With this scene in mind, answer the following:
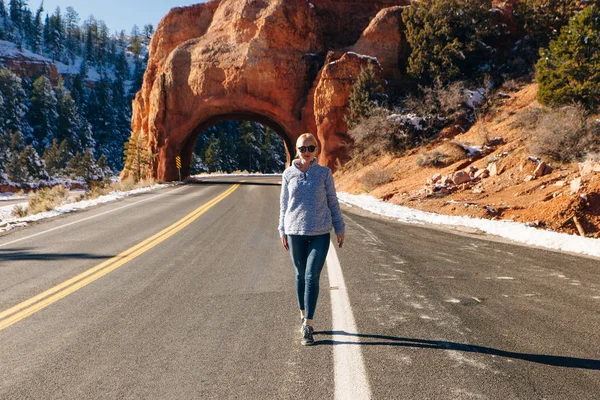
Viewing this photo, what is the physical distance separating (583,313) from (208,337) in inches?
150

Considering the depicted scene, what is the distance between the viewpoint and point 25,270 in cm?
639

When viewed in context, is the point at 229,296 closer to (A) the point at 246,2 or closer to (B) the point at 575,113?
(B) the point at 575,113

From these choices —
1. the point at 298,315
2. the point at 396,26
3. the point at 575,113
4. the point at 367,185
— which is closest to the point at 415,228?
the point at 298,315

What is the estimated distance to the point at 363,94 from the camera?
89.7 ft

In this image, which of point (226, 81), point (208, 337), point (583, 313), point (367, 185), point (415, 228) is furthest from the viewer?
point (226, 81)

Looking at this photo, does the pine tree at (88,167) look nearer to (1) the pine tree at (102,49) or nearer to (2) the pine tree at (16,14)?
(1) the pine tree at (102,49)

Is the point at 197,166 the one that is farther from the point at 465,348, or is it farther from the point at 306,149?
the point at 465,348

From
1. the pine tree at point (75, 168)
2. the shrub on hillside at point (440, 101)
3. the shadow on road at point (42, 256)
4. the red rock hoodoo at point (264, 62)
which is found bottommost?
the pine tree at point (75, 168)

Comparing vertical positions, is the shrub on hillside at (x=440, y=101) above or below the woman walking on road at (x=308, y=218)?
above

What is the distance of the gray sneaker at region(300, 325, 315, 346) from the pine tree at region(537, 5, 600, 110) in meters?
16.6

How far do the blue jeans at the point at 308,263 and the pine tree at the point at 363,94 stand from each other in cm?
2382

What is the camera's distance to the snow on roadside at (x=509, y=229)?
7832 mm

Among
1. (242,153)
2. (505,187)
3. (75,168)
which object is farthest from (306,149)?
(242,153)

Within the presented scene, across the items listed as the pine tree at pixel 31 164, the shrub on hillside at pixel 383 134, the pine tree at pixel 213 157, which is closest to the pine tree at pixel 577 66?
the shrub on hillside at pixel 383 134
